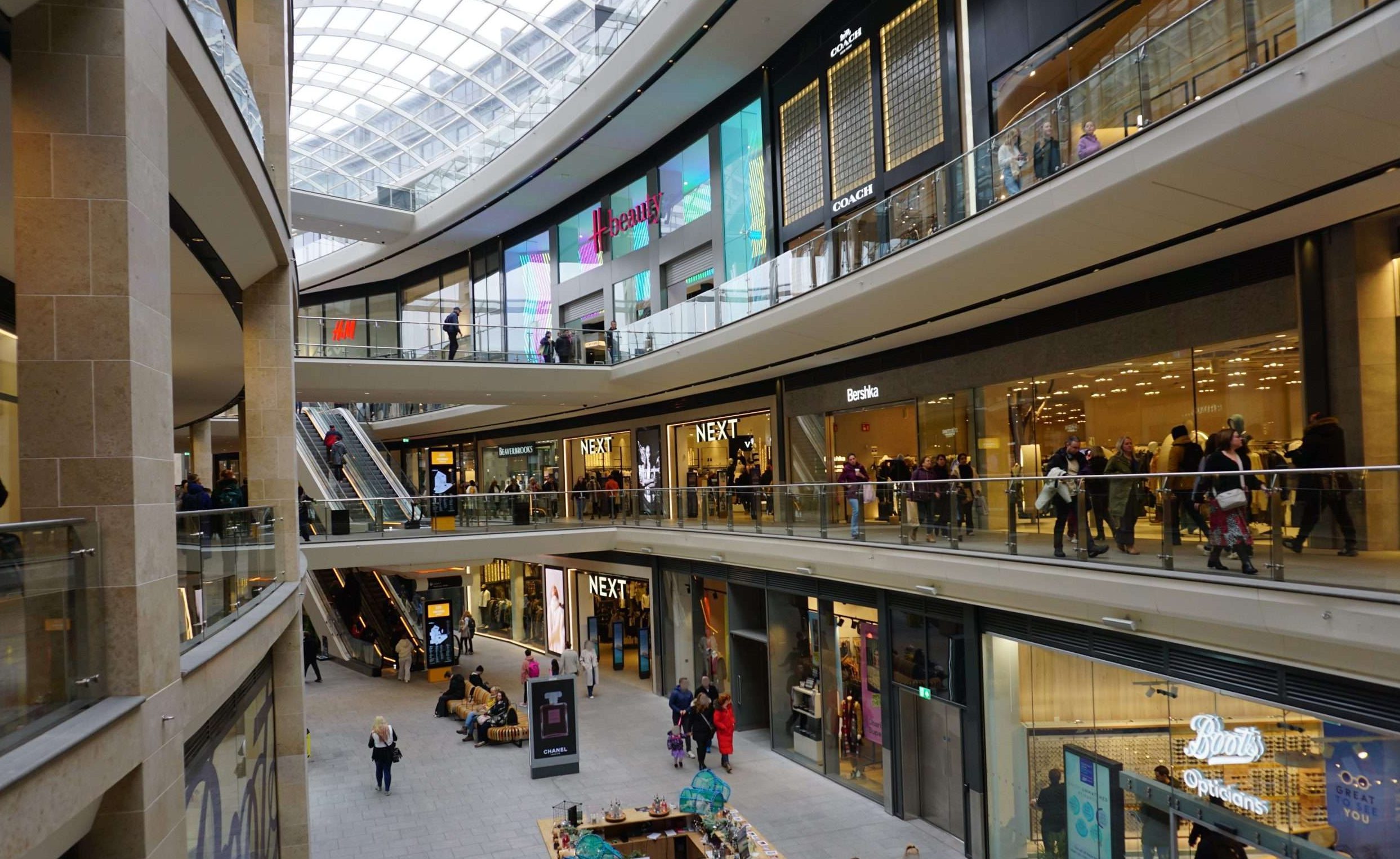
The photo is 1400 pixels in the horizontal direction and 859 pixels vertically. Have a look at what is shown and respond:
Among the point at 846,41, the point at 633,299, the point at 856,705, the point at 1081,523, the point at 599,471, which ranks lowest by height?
the point at 856,705

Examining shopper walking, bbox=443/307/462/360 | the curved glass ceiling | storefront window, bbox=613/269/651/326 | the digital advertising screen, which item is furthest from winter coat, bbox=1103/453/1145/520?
the digital advertising screen

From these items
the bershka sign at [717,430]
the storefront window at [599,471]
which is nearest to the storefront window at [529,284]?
the storefront window at [599,471]

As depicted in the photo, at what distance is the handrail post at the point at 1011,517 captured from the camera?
11.0m

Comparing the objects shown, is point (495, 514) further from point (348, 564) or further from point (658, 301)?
point (658, 301)

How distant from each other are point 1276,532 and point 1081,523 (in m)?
2.37

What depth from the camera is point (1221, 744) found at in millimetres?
9461

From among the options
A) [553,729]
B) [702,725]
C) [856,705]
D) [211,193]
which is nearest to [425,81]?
[553,729]

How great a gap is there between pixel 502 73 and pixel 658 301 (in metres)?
8.61

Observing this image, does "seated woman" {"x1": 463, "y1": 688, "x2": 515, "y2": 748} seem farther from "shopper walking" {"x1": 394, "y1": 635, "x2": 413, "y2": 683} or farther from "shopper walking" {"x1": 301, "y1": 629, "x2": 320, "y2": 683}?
"shopper walking" {"x1": 301, "y1": 629, "x2": 320, "y2": 683}

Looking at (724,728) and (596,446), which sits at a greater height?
(596,446)

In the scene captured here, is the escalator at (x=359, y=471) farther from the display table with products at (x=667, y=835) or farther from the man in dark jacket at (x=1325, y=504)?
the man in dark jacket at (x=1325, y=504)

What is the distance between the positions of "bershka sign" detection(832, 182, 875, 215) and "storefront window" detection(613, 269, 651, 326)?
893cm

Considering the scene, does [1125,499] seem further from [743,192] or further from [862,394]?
[743,192]

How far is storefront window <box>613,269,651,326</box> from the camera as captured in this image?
28.2m
